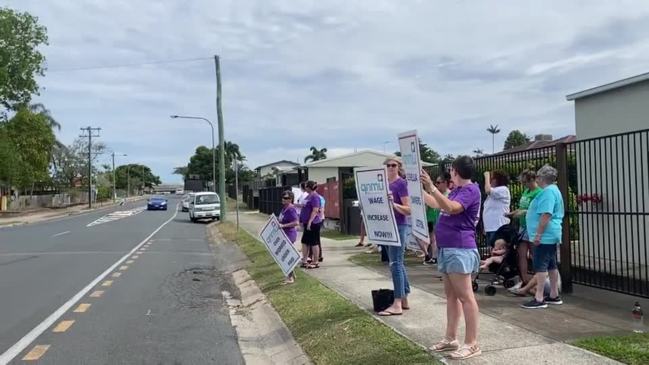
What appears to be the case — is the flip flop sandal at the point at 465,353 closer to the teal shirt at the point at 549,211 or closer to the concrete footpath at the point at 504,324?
the concrete footpath at the point at 504,324

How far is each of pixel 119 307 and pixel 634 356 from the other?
7066 mm

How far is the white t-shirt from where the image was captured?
8.87 meters

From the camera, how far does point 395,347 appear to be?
5.73 m

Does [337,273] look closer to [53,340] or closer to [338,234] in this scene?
[53,340]

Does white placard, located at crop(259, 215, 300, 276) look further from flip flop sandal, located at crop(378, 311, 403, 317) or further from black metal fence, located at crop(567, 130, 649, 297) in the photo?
black metal fence, located at crop(567, 130, 649, 297)

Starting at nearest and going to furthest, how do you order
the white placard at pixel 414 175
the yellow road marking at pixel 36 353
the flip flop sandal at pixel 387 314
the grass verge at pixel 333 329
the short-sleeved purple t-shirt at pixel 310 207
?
1. the grass verge at pixel 333 329
2. the white placard at pixel 414 175
3. the yellow road marking at pixel 36 353
4. the flip flop sandal at pixel 387 314
5. the short-sleeved purple t-shirt at pixel 310 207

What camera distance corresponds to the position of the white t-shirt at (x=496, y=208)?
29.1 ft

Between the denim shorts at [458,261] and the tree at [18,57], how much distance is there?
4591 cm

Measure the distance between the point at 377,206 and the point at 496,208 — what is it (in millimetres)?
2323

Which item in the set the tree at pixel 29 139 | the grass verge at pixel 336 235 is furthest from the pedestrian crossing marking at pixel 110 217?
the grass verge at pixel 336 235

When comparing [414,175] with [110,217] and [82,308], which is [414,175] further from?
[110,217]

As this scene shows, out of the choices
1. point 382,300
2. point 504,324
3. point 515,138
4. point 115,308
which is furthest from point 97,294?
point 515,138

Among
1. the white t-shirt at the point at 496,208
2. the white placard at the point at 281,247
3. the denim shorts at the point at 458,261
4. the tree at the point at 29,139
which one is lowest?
the white placard at the point at 281,247

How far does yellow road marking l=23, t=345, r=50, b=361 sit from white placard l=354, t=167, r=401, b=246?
390 centimetres
